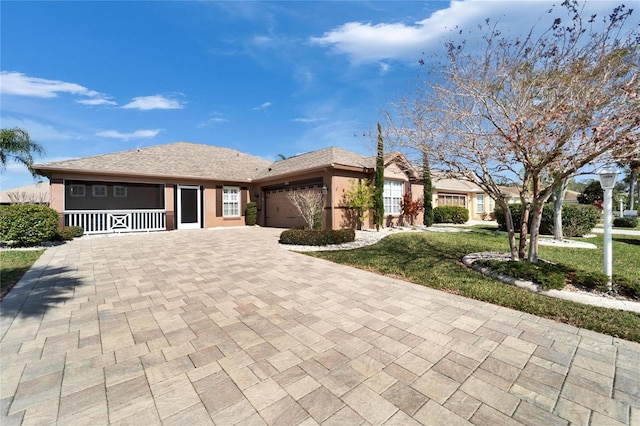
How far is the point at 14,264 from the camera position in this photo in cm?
660

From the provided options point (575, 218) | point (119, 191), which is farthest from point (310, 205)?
point (119, 191)

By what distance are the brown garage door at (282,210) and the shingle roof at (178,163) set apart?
2.11 metres

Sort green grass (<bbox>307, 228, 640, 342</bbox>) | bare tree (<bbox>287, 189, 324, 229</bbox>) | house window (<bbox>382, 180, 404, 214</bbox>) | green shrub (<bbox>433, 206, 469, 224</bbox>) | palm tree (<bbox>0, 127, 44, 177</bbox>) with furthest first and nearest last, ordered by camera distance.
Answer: green shrub (<bbox>433, 206, 469, 224</bbox>) → house window (<bbox>382, 180, 404, 214</bbox>) → palm tree (<bbox>0, 127, 44, 177</bbox>) → bare tree (<bbox>287, 189, 324, 229</bbox>) → green grass (<bbox>307, 228, 640, 342</bbox>)

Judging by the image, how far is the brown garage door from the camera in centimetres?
1460

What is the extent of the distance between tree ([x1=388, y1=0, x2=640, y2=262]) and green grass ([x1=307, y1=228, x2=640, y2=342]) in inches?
71.9

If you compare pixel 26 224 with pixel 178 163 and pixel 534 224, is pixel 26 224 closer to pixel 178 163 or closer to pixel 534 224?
pixel 178 163

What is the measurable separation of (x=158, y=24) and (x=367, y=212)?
11.2 meters

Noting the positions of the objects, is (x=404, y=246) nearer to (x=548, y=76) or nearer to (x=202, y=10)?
(x=548, y=76)

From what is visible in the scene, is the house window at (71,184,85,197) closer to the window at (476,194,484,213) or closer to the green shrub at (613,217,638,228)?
the window at (476,194,484,213)

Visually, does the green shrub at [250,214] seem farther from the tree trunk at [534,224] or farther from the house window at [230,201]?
the tree trunk at [534,224]

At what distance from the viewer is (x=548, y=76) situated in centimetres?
512

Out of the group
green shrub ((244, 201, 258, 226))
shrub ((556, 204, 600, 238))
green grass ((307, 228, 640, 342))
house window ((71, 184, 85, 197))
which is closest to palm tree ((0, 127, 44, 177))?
house window ((71, 184, 85, 197))

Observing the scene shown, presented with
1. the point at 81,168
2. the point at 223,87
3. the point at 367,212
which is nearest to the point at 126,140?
the point at 81,168

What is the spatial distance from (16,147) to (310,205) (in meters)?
15.8
